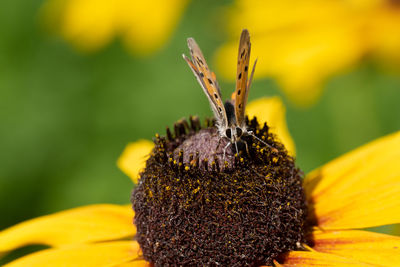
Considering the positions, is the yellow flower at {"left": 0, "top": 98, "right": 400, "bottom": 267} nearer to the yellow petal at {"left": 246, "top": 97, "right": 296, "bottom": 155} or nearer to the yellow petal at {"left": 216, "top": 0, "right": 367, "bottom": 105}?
the yellow petal at {"left": 246, "top": 97, "right": 296, "bottom": 155}

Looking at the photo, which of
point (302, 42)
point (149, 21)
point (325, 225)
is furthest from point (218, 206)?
point (149, 21)

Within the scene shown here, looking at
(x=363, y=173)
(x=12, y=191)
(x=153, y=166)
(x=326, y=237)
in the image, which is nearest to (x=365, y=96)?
(x=363, y=173)

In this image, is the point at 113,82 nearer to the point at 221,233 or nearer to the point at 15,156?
the point at 15,156

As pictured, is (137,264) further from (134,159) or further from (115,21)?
(115,21)

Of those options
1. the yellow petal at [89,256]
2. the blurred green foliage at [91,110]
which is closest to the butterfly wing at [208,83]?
the yellow petal at [89,256]

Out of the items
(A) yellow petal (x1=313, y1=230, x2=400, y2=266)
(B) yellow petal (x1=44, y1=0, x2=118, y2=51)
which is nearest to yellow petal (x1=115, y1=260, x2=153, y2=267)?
(A) yellow petal (x1=313, y1=230, x2=400, y2=266)
